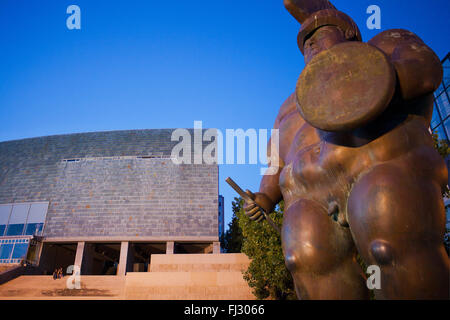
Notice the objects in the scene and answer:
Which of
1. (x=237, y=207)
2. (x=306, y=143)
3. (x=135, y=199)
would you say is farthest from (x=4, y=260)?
(x=306, y=143)

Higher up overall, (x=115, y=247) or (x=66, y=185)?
(x=66, y=185)

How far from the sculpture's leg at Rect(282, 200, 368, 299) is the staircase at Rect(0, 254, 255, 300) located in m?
11.0

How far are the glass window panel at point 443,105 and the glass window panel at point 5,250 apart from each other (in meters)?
39.0

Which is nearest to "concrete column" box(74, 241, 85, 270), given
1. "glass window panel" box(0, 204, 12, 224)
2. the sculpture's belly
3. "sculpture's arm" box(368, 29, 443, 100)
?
"glass window panel" box(0, 204, 12, 224)

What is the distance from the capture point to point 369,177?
1709 millimetres

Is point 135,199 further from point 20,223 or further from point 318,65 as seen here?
point 318,65

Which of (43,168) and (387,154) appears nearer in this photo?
(387,154)

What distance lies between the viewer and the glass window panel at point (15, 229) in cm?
3212

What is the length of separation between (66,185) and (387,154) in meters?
36.6

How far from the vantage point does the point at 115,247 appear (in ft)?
116

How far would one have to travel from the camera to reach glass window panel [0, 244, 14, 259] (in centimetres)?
3047

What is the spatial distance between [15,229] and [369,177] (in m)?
38.7

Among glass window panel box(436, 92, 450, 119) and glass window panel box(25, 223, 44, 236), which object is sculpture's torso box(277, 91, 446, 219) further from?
glass window panel box(25, 223, 44, 236)

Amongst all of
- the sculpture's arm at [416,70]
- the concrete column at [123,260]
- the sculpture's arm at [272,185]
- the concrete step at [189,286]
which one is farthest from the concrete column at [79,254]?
the sculpture's arm at [416,70]
